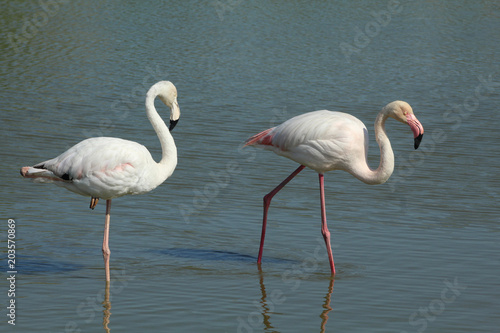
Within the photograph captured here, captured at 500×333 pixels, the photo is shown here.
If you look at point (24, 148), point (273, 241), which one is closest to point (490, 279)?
point (273, 241)

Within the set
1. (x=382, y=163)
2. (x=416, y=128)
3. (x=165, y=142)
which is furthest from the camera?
(x=382, y=163)

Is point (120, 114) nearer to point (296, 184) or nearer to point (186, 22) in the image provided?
point (296, 184)

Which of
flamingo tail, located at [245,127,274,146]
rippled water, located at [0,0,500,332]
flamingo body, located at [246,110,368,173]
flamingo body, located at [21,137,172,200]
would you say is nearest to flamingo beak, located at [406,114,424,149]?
flamingo body, located at [246,110,368,173]

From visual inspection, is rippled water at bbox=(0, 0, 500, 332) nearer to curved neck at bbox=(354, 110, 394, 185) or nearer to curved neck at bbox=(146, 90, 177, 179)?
curved neck at bbox=(354, 110, 394, 185)

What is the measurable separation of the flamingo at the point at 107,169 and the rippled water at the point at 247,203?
0.72 meters

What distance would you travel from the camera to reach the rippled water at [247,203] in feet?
21.3

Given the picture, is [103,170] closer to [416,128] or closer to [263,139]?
[263,139]

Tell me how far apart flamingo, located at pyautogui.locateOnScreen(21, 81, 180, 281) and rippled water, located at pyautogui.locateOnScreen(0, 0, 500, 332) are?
72 centimetres

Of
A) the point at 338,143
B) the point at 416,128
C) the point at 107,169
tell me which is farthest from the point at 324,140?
the point at 107,169

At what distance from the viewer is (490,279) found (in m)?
7.25

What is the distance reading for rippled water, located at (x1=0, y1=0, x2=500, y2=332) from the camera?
6496mm

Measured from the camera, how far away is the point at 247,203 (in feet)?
30.4

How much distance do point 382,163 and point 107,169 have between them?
2.41 metres

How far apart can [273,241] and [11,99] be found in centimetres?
789
